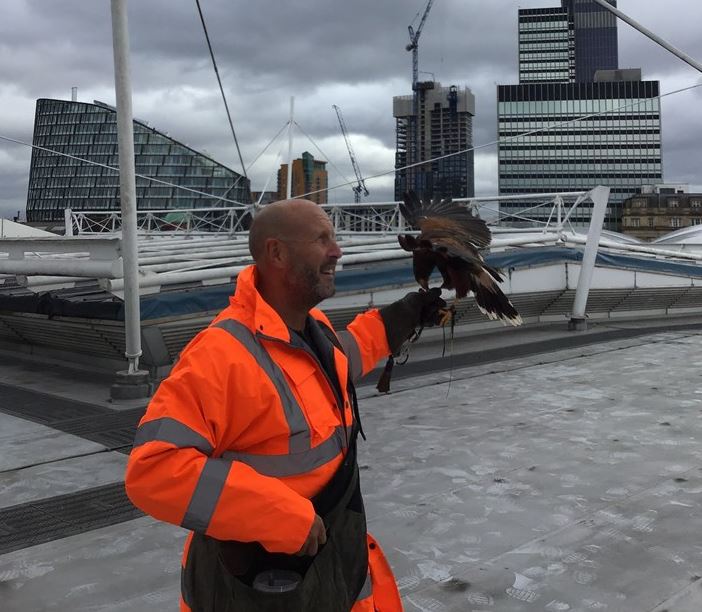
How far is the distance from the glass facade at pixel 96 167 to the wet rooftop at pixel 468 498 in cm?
13143

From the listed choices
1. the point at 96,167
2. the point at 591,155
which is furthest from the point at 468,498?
the point at 96,167

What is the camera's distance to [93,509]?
16.3 feet

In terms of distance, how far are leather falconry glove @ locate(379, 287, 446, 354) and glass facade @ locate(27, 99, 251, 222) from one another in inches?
5359

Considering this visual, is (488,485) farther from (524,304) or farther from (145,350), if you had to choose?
(524,304)

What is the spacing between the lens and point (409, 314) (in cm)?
A: 286

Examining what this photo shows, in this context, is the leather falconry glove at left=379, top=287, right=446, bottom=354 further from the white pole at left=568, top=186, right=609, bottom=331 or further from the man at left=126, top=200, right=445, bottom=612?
the white pole at left=568, top=186, right=609, bottom=331

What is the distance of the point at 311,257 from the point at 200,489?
800 mm

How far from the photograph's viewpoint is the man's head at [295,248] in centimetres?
209

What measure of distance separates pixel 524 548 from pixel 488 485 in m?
1.19

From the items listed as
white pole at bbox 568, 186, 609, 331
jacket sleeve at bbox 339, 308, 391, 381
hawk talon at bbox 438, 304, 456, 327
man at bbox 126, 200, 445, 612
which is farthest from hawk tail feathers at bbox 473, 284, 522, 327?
white pole at bbox 568, 186, 609, 331

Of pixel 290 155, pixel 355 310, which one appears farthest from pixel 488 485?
pixel 290 155

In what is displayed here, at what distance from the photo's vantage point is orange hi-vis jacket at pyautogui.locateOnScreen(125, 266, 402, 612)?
1.71 metres

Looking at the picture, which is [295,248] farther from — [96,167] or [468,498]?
[96,167]

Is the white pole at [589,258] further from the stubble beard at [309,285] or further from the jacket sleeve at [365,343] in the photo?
the stubble beard at [309,285]
